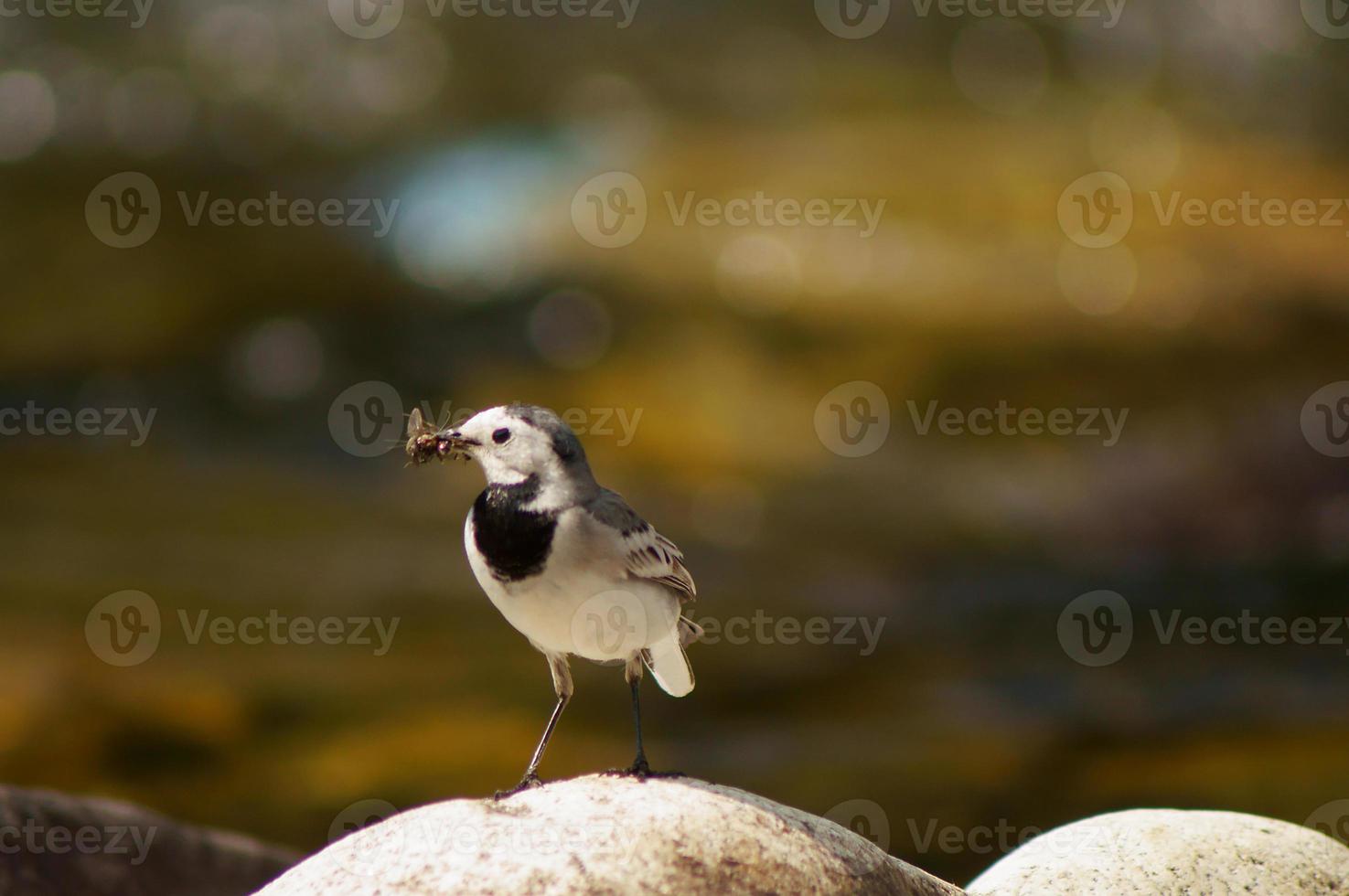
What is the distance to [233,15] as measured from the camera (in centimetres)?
1786

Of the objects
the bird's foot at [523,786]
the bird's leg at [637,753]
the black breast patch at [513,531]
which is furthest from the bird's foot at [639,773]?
the black breast patch at [513,531]

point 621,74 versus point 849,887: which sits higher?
point 621,74

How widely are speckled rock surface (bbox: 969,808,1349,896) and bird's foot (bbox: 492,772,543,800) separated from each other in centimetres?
193

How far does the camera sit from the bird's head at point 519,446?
4.97m

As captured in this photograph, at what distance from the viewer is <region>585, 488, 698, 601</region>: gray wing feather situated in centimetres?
499

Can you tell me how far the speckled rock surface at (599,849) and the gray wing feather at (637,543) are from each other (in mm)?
728

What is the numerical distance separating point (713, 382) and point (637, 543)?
9.30 m

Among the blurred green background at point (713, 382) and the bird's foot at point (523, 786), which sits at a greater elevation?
the blurred green background at point (713, 382)

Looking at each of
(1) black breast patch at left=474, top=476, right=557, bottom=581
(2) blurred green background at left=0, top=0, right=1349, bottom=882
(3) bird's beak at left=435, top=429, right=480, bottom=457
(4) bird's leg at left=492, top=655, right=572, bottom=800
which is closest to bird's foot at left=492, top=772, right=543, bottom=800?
(4) bird's leg at left=492, top=655, right=572, bottom=800

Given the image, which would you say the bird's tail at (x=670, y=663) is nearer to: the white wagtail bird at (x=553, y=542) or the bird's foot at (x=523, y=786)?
the white wagtail bird at (x=553, y=542)

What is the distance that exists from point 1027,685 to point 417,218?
8.53m

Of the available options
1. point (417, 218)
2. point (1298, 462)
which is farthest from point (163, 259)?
point (1298, 462)

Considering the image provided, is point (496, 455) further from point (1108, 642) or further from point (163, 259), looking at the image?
point (163, 259)

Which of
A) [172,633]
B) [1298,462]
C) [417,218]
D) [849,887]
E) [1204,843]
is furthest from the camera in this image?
[417,218]
